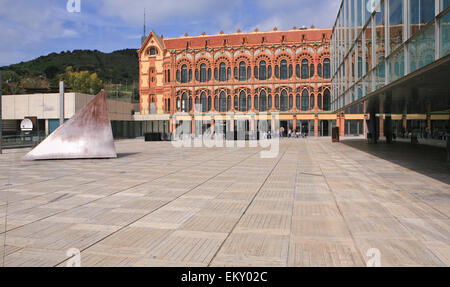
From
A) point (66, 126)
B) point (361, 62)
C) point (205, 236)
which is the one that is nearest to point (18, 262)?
point (205, 236)

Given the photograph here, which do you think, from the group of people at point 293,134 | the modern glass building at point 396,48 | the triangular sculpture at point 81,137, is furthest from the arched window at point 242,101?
the triangular sculpture at point 81,137

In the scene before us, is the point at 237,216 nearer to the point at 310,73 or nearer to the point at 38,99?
the point at 38,99

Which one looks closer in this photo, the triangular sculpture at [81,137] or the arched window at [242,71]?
the triangular sculpture at [81,137]

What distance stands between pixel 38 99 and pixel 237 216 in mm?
44889

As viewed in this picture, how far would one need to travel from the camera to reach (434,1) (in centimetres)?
937

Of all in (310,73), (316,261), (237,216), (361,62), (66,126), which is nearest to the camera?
(316,261)

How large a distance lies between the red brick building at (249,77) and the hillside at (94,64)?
54230 millimetres

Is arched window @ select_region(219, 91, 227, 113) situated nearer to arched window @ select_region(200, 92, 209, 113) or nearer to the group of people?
arched window @ select_region(200, 92, 209, 113)

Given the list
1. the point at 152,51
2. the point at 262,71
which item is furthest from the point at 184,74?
the point at 262,71

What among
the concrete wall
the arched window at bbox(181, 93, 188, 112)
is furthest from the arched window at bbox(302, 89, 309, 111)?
the concrete wall

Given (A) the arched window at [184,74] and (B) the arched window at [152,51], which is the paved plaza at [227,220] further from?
(B) the arched window at [152,51]

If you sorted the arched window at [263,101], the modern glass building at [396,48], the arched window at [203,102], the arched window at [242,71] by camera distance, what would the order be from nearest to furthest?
the modern glass building at [396,48]
the arched window at [263,101]
the arched window at [242,71]
the arched window at [203,102]

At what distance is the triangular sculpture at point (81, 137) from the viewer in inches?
693
